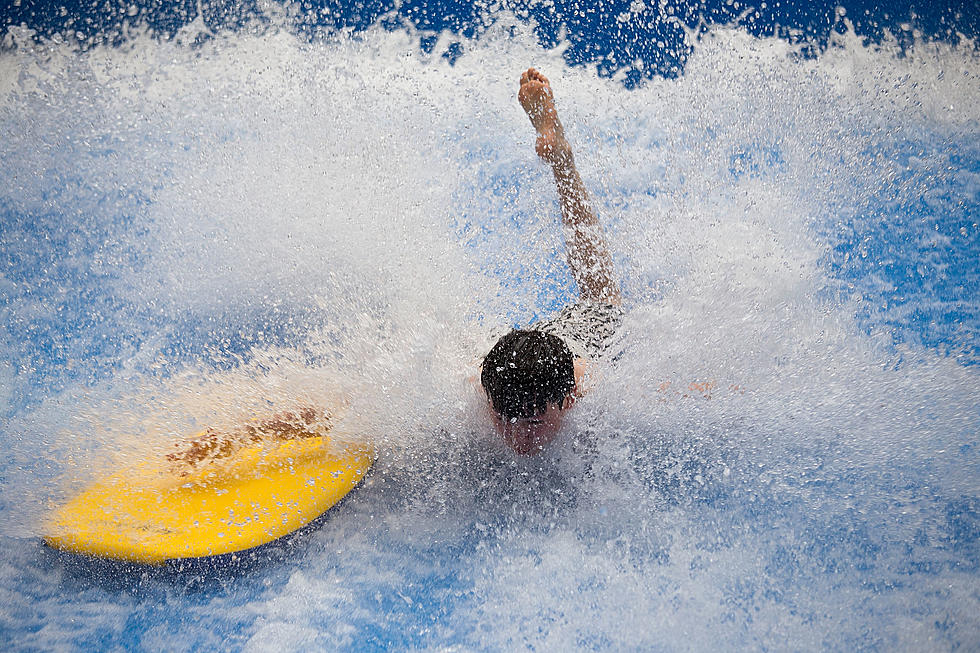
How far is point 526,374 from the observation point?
1.70 meters

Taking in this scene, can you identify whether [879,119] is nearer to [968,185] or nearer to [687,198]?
[968,185]

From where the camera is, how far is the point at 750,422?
208cm

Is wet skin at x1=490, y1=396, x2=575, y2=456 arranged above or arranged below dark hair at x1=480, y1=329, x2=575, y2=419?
below

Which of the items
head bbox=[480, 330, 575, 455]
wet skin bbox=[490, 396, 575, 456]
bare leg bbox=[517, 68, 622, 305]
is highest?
bare leg bbox=[517, 68, 622, 305]

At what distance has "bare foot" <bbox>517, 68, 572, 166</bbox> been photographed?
2.44 metres

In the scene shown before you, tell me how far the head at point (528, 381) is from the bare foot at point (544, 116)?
38.8 inches

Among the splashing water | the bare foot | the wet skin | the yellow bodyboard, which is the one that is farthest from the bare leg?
the yellow bodyboard

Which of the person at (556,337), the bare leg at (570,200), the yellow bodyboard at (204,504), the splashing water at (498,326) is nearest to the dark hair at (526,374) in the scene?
the person at (556,337)

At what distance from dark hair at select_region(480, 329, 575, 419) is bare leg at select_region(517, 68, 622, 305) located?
0.67 meters

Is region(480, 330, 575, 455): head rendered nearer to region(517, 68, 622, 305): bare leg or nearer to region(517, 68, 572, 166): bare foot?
region(517, 68, 622, 305): bare leg

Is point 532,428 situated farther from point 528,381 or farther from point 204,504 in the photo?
point 204,504

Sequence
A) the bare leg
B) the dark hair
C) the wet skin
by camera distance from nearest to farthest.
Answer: the dark hair
the wet skin
the bare leg

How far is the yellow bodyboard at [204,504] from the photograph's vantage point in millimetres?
1924

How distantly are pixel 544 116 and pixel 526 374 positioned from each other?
3.86ft
